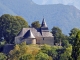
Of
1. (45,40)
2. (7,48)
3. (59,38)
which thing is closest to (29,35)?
(45,40)

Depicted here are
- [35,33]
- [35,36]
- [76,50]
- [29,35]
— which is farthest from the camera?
[35,33]

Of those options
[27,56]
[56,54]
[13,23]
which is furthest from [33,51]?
[13,23]

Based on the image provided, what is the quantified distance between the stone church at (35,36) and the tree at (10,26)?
8.24 m

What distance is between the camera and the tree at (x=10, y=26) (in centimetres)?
11175

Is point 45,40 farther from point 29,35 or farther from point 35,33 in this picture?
point 29,35

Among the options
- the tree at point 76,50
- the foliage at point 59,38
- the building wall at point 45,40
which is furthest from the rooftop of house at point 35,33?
the tree at point 76,50

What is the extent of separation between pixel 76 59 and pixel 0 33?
206 feet

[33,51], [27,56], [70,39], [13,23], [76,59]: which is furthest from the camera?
[13,23]

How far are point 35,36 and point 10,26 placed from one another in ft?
41.2

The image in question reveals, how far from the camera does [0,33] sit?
11650 cm

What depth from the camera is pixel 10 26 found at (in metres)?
114

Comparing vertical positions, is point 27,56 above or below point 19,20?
below

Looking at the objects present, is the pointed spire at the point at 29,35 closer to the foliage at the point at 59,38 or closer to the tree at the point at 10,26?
the foliage at the point at 59,38

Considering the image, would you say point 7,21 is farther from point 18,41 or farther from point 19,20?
point 18,41
